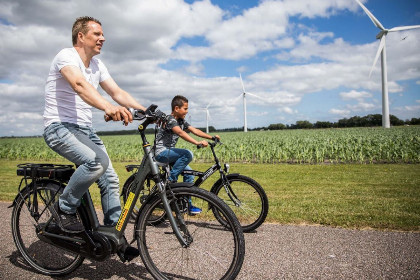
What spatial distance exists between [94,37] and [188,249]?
2.34m

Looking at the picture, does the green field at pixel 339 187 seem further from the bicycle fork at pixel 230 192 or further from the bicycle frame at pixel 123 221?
the bicycle frame at pixel 123 221

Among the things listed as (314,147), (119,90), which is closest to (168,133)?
(119,90)

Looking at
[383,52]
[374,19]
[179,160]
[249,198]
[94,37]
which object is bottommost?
[249,198]

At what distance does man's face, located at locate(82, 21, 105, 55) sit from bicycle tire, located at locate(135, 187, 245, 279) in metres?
1.69

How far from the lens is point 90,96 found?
8.52ft

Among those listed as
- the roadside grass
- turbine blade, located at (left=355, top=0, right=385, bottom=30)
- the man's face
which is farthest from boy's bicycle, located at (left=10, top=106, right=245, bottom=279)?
turbine blade, located at (left=355, top=0, right=385, bottom=30)

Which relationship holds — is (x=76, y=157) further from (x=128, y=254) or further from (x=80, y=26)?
(x=80, y=26)

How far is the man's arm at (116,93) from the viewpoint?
3344 mm

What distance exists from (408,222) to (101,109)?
4908 mm

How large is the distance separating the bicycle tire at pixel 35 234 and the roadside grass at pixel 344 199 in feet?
10.3

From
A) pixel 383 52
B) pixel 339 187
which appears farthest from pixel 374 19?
pixel 339 187

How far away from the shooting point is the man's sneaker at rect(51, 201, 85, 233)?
9.87 ft

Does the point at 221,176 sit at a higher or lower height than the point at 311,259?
higher

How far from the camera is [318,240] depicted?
13.2ft
